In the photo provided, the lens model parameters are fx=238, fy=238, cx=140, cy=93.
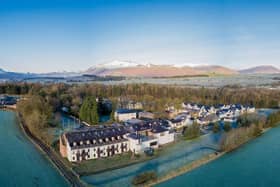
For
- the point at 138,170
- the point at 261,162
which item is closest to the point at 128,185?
the point at 138,170

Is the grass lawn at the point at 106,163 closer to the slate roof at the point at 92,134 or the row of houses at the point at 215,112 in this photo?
the slate roof at the point at 92,134

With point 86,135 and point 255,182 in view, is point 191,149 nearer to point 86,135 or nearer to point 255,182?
point 255,182

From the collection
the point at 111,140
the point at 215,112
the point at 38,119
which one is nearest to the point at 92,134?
the point at 111,140

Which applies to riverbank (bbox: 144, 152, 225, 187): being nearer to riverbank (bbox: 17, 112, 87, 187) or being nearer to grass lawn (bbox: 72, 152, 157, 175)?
grass lawn (bbox: 72, 152, 157, 175)

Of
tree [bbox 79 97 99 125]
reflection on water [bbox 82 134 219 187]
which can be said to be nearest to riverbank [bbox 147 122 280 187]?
reflection on water [bbox 82 134 219 187]

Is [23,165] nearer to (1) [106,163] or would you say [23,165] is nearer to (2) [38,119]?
(1) [106,163]
